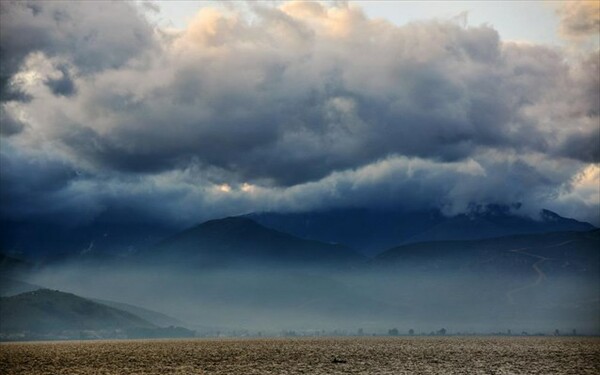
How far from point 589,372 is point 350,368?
216 ft

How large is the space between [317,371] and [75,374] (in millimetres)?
71140

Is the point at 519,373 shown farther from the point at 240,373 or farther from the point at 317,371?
the point at 240,373

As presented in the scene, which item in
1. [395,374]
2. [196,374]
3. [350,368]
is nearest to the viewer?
[395,374]

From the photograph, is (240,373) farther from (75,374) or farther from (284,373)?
(75,374)

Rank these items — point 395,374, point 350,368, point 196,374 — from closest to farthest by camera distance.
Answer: point 395,374 → point 196,374 → point 350,368

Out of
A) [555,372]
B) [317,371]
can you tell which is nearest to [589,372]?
[555,372]

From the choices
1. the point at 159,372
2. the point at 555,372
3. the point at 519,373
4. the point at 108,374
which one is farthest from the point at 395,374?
the point at 108,374

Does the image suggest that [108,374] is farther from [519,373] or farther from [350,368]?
[519,373]

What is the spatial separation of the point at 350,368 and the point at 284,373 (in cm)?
2808

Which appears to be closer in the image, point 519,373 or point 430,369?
point 519,373

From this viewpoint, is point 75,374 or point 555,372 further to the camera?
point 75,374

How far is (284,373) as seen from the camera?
179125 millimetres

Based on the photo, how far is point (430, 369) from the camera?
19575cm

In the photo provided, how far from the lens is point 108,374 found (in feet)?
632
